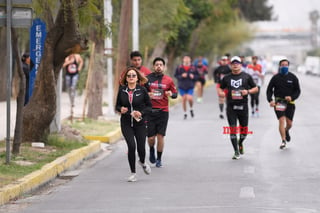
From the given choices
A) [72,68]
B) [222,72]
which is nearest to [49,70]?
[72,68]

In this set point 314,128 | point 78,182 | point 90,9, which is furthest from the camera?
point 314,128

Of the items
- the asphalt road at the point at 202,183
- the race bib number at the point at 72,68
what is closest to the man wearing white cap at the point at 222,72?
the race bib number at the point at 72,68

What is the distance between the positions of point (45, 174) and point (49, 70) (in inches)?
135

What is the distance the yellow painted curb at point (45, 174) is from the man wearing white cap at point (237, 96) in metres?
2.78

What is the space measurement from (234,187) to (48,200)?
2561 millimetres

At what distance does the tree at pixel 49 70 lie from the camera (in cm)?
1608

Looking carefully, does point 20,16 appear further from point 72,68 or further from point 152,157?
point 72,68

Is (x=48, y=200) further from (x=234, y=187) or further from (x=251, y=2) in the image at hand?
(x=251, y=2)

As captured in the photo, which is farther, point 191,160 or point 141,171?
point 191,160

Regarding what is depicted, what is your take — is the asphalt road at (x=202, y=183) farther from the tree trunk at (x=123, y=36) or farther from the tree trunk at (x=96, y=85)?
the tree trunk at (x=123, y=36)

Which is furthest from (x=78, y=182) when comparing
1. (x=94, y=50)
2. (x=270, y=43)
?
(x=270, y=43)

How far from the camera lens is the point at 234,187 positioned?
12383mm

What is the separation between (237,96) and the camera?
16.2m

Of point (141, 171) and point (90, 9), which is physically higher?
point (90, 9)
